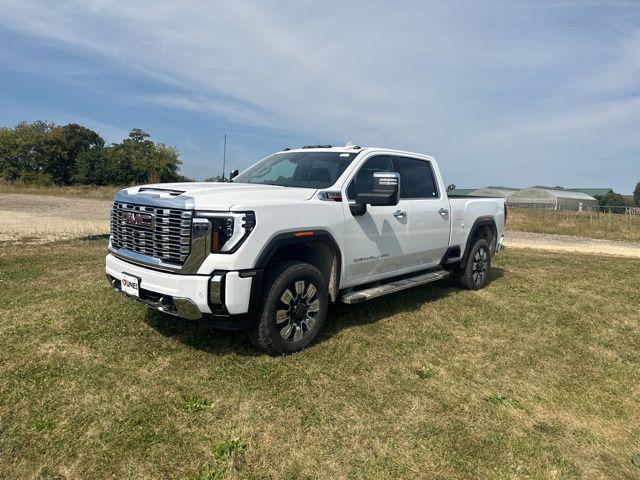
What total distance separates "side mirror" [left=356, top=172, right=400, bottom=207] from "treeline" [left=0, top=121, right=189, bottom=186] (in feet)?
180

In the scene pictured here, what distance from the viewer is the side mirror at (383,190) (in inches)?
159

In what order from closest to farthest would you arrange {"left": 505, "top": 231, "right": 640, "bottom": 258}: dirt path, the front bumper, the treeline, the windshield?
the front bumper
the windshield
{"left": 505, "top": 231, "right": 640, "bottom": 258}: dirt path
the treeline

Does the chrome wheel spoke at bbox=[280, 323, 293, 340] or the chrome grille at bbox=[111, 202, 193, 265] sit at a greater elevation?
the chrome grille at bbox=[111, 202, 193, 265]

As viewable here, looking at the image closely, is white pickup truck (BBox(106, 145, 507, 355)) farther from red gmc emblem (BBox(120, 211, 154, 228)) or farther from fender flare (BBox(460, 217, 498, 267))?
fender flare (BBox(460, 217, 498, 267))

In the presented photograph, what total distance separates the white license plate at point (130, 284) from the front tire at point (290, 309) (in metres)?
1.04

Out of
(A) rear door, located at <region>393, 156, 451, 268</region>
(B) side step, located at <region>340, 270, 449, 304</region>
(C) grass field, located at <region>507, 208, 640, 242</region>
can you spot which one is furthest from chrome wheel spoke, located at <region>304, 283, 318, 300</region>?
(C) grass field, located at <region>507, 208, 640, 242</region>

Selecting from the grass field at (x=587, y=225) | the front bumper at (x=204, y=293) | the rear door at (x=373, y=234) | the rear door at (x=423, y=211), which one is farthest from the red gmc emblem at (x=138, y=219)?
the grass field at (x=587, y=225)

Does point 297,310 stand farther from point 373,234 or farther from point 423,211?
point 423,211

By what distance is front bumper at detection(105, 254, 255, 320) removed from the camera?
331 centimetres

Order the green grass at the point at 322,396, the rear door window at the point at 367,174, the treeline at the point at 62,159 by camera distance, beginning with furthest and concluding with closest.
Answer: the treeline at the point at 62,159 < the rear door window at the point at 367,174 < the green grass at the point at 322,396

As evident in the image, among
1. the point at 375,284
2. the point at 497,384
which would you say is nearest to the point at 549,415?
the point at 497,384

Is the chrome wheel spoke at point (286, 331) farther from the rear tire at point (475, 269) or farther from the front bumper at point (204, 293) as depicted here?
the rear tire at point (475, 269)

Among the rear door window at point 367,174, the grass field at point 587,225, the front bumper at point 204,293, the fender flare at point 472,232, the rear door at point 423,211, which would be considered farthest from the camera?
the grass field at point 587,225

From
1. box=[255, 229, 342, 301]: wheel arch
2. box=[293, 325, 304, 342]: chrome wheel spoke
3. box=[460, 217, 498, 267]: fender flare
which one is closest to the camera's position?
box=[255, 229, 342, 301]: wheel arch
